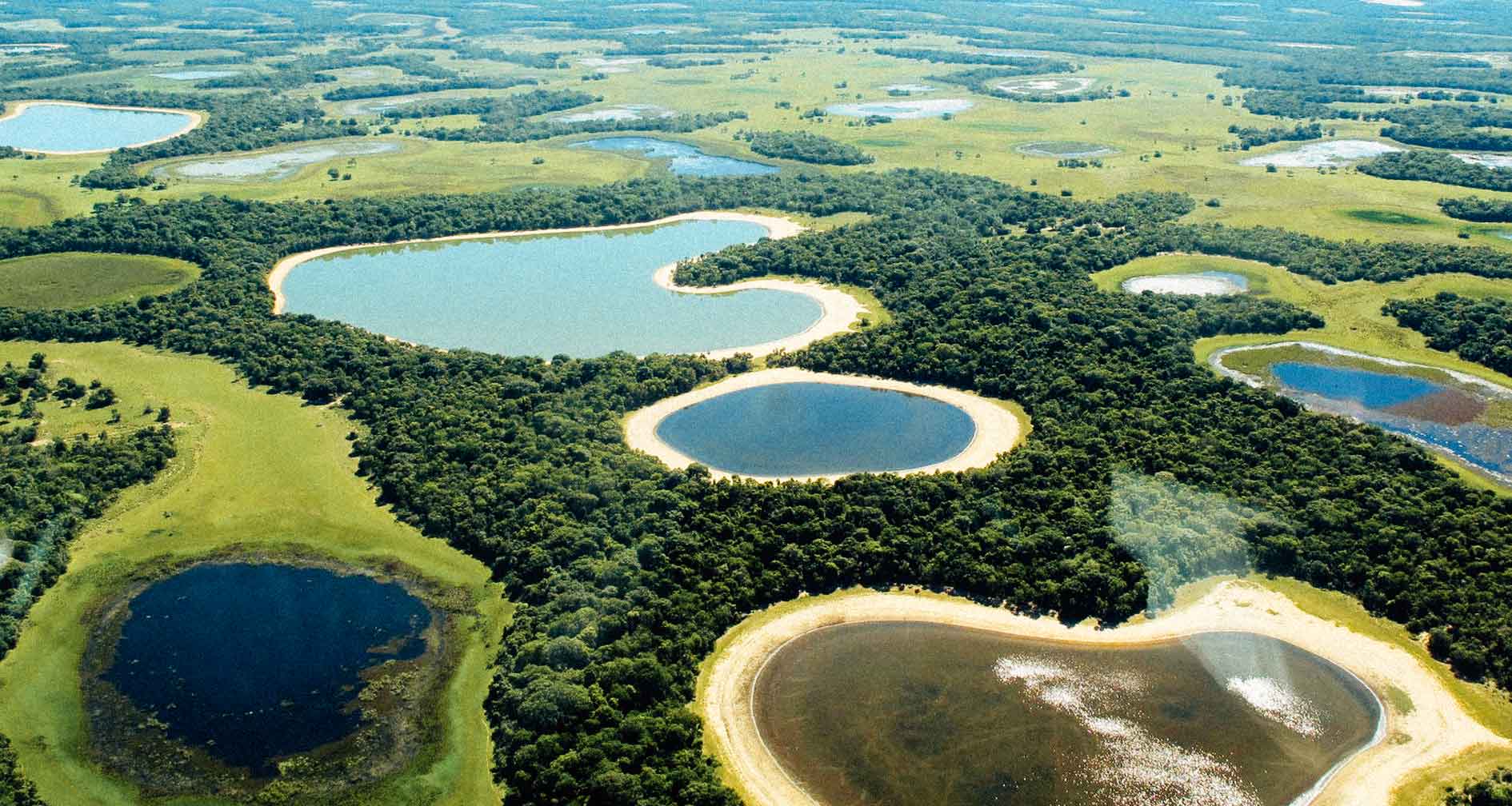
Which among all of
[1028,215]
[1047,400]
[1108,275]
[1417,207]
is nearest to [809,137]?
[1028,215]

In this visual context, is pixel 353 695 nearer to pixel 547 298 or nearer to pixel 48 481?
pixel 48 481

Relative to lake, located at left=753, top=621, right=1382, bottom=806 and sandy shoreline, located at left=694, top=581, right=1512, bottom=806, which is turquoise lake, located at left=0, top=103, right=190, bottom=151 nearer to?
sandy shoreline, located at left=694, top=581, right=1512, bottom=806

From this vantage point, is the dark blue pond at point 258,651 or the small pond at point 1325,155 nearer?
the dark blue pond at point 258,651

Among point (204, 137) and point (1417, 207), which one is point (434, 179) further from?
point (1417, 207)

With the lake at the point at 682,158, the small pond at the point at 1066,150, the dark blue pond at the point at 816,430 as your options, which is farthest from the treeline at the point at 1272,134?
the dark blue pond at the point at 816,430

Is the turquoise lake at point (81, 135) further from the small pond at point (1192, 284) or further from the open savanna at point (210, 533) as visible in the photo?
the small pond at point (1192, 284)

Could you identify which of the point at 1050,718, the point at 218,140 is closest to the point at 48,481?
the point at 1050,718
